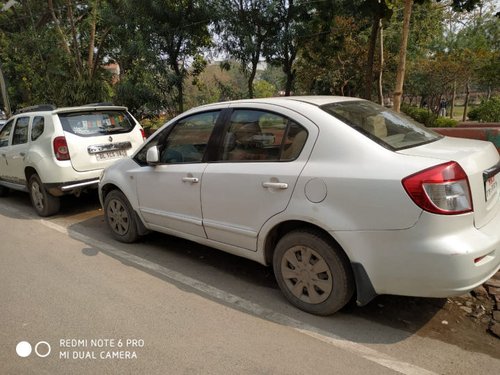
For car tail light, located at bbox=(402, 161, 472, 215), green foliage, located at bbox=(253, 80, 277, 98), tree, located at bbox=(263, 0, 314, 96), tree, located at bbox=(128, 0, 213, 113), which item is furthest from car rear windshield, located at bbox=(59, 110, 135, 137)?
green foliage, located at bbox=(253, 80, 277, 98)

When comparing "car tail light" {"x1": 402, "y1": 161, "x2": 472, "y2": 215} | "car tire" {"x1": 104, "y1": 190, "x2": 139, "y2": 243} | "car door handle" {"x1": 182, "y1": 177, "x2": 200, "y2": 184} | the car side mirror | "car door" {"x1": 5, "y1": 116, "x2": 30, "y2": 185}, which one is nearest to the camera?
"car tail light" {"x1": 402, "y1": 161, "x2": 472, "y2": 215}

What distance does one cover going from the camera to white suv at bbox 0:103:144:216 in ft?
19.7

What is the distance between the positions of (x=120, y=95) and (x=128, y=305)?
37.0ft

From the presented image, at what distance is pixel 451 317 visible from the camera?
307 cm

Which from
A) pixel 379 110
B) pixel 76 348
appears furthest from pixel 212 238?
pixel 379 110

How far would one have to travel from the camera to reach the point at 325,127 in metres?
3.00

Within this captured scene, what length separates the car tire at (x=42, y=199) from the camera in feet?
20.4

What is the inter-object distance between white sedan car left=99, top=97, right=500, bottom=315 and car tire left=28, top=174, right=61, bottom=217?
297 cm

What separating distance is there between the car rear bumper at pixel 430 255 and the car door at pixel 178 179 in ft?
5.42

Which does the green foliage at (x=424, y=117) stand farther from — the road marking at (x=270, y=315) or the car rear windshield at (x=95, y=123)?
the road marking at (x=270, y=315)

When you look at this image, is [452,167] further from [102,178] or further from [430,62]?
[430,62]

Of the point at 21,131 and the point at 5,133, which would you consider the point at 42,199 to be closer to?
the point at 21,131

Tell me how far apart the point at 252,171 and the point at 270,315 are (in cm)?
117

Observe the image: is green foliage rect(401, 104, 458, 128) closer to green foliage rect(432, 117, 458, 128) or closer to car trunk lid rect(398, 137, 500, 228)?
green foliage rect(432, 117, 458, 128)
